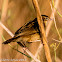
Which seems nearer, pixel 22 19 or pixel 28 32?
pixel 28 32

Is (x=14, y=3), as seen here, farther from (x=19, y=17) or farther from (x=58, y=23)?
(x=58, y=23)

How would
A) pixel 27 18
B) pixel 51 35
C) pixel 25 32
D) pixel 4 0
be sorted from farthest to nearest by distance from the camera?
pixel 27 18
pixel 51 35
pixel 4 0
pixel 25 32

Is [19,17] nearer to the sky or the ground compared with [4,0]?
nearer to the ground

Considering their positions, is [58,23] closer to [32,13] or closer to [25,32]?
[32,13]

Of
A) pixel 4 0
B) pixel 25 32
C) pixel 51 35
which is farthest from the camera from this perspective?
pixel 51 35

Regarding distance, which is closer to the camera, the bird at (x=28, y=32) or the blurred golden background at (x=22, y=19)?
the bird at (x=28, y=32)

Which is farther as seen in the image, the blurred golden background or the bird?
the blurred golden background

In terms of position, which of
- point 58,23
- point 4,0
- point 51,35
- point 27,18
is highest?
point 4,0

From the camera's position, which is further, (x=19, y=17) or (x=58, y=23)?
(x=19, y=17)

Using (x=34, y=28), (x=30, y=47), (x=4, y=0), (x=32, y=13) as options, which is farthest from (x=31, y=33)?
(x=4, y=0)
